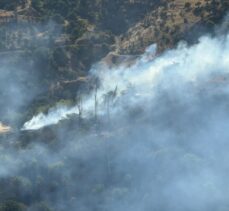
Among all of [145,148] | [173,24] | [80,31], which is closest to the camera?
[145,148]

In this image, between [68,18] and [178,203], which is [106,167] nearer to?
[178,203]

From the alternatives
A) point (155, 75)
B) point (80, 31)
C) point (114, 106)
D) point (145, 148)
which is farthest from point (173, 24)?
point (145, 148)

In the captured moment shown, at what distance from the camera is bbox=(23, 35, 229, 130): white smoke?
95.3 meters

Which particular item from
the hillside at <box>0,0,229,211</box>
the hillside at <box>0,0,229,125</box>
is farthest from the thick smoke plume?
the hillside at <box>0,0,229,125</box>

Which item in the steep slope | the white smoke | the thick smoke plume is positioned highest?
the steep slope

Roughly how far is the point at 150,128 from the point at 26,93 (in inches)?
1401

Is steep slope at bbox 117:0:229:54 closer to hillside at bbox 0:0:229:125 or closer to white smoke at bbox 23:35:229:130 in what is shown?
hillside at bbox 0:0:229:125

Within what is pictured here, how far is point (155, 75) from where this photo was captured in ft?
325

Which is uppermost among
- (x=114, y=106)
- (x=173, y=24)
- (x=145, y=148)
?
(x=173, y=24)

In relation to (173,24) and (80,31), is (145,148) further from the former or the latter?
(80,31)

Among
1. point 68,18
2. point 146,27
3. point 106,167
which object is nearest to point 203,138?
point 106,167

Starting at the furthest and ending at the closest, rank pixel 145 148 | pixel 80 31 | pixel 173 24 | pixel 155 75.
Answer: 1. pixel 80 31
2. pixel 173 24
3. pixel 155 75
4. pixel 145 148

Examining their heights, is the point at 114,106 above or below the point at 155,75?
below

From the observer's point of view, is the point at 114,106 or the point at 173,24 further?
the point at 173,24
